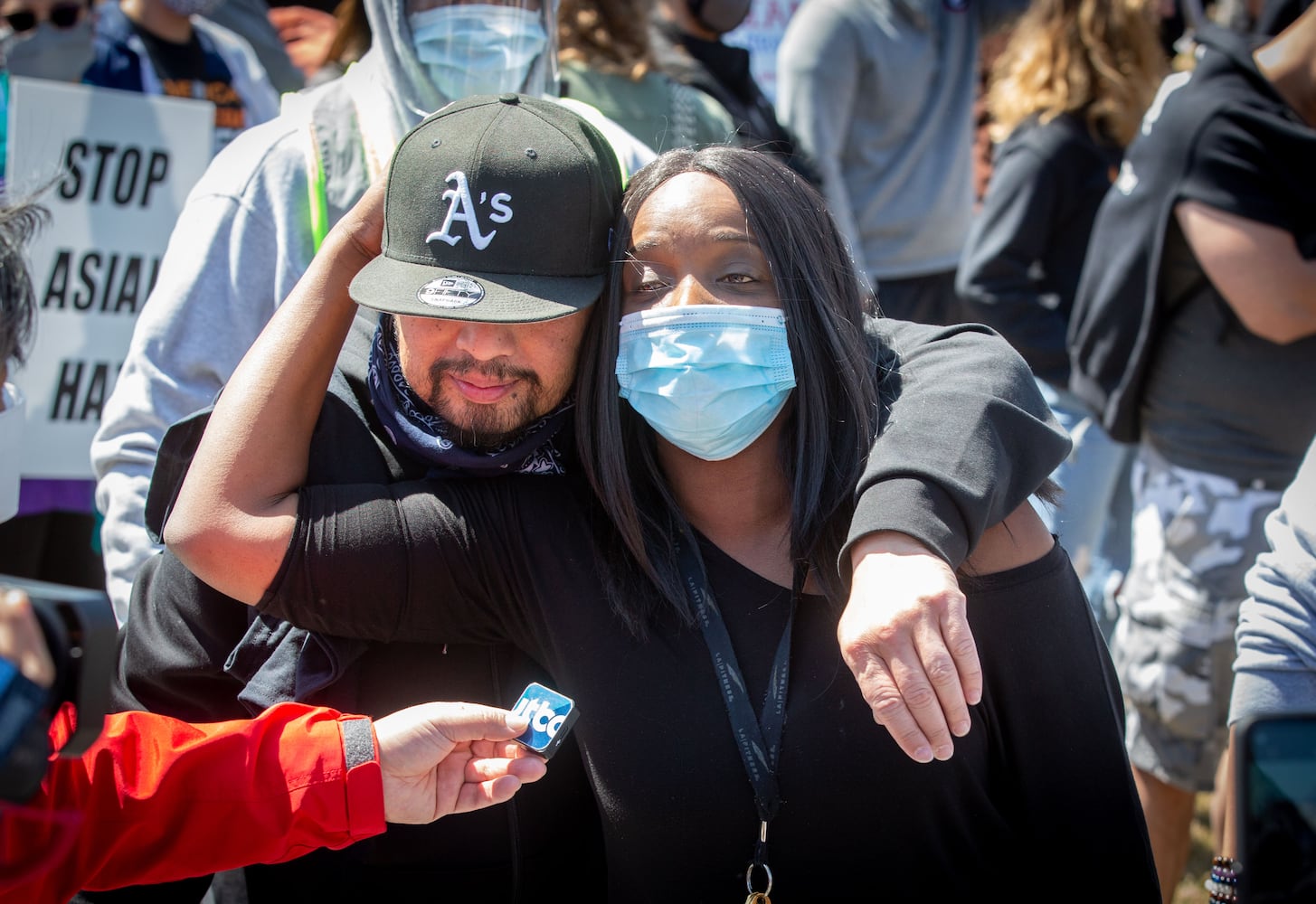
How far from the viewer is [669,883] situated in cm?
189

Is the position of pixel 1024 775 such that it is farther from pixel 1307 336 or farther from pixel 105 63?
pixel 105 63

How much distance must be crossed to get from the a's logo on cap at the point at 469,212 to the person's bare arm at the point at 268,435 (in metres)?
0.17

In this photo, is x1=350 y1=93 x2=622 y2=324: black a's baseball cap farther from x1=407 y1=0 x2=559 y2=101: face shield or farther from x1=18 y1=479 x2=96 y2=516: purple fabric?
x1=18 y1=479 x2=96 y2=516: purple fabric

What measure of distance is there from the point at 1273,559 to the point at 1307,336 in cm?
111

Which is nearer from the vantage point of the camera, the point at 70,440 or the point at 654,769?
the point at 654,769

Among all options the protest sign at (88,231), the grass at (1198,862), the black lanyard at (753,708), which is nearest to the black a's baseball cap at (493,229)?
the black lanyard at (753,708)

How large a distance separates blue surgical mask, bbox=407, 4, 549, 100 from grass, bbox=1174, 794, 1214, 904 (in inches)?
100

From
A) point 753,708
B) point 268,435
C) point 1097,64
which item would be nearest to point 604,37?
point 1097,64

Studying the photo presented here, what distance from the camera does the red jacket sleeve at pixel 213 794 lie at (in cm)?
170

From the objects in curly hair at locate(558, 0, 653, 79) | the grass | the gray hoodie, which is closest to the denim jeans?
the grass

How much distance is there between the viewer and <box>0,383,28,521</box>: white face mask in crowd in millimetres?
1982

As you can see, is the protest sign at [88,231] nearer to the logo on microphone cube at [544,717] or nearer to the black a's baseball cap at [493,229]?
the black a's baseball cap at [493,229]

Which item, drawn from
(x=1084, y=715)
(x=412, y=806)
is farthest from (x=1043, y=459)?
(x=412, y=806)

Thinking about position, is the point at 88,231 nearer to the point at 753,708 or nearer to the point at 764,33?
the point at 753,708
